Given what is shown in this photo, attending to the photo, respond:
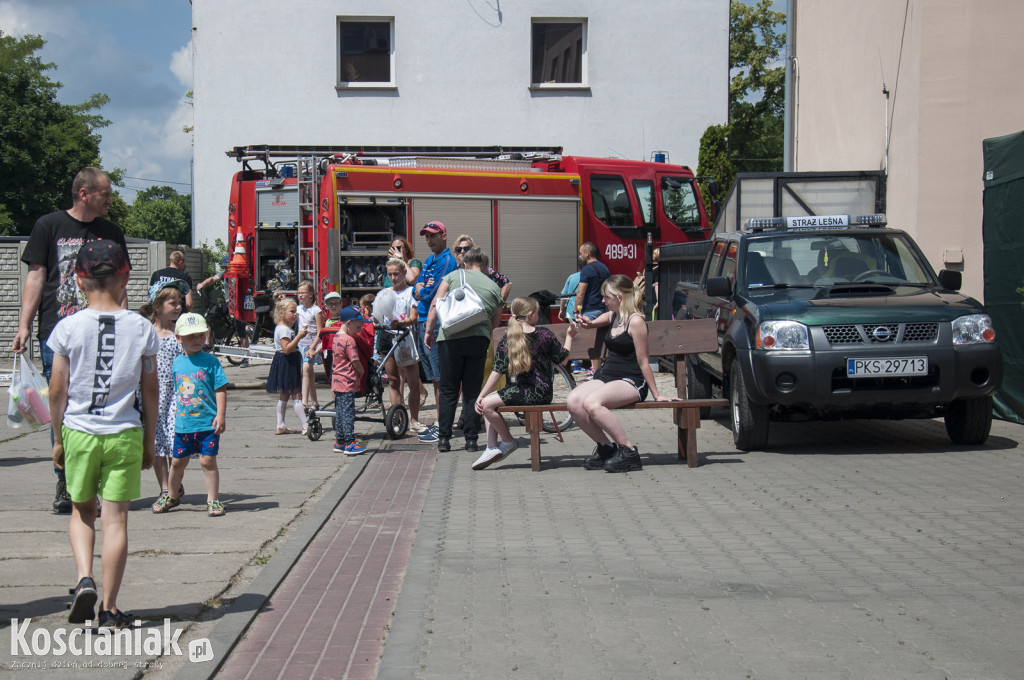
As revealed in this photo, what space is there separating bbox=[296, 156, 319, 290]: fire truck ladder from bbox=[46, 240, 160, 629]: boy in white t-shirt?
36.8 ft

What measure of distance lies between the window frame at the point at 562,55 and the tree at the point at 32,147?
82.9 ft

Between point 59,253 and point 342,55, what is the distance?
21.0 metres

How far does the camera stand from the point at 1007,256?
10.9 metres

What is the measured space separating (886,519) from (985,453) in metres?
3.05

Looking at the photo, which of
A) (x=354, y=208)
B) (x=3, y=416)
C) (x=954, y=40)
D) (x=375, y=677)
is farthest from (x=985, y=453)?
(x=3, y=416)

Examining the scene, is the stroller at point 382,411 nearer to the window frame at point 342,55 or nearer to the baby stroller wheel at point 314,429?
the baby stroller wheel at point 314,429

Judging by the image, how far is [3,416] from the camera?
12680mm

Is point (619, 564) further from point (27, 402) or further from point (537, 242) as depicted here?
point (537, 242)

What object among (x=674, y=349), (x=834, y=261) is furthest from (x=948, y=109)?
(x=674, y=349)

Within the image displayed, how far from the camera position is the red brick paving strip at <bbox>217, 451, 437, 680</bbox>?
4.26 meters

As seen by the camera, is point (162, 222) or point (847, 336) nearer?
point (847, 336)

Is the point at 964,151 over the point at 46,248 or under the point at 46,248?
over

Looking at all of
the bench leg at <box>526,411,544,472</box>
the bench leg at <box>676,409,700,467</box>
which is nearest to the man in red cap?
the bench leg at <box>526,411,544,472</box>

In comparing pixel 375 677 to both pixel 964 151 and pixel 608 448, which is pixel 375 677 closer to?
pixel 608 448
